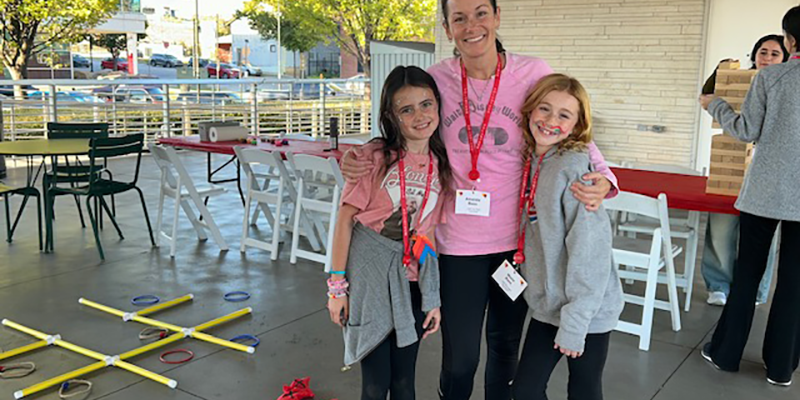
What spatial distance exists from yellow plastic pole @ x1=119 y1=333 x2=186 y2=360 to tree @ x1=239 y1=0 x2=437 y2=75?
1826cm

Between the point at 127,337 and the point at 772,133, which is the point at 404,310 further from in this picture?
the point at 127,337

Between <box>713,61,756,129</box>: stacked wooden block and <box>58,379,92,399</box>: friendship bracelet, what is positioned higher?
<box>713,61,756,129</box>: stacked wooden block

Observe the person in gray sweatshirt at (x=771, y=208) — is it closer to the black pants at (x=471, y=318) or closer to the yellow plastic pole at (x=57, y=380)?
the black pants at (x=471, y=318)

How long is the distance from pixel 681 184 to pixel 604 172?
9.26 ft

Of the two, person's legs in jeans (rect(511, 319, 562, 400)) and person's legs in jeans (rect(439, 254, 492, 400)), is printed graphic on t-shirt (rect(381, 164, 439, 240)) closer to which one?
person's legs in jeans (rect(439, 254, 492, 400))

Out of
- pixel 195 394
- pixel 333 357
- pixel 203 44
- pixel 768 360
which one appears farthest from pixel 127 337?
pixel 203 44

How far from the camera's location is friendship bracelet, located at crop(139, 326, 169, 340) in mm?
4031

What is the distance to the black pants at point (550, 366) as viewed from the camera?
7.13ft

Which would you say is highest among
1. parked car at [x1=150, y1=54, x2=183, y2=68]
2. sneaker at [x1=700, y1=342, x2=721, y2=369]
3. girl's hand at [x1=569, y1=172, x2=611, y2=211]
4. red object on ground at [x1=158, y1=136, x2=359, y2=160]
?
parked car at [x1=150, y1=54, x2=183, y2=68]

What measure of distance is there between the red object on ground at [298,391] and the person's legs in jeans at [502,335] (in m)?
1.06

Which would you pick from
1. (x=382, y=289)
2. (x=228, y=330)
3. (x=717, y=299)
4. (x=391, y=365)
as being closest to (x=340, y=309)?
(x=382, y=289)

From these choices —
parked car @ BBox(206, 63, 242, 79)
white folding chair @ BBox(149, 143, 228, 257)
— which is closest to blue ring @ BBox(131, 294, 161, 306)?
white folding chair @ BBox(149, 143, 228, 257)

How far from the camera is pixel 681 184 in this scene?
15.5ft

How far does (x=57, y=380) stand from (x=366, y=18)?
19.4m
